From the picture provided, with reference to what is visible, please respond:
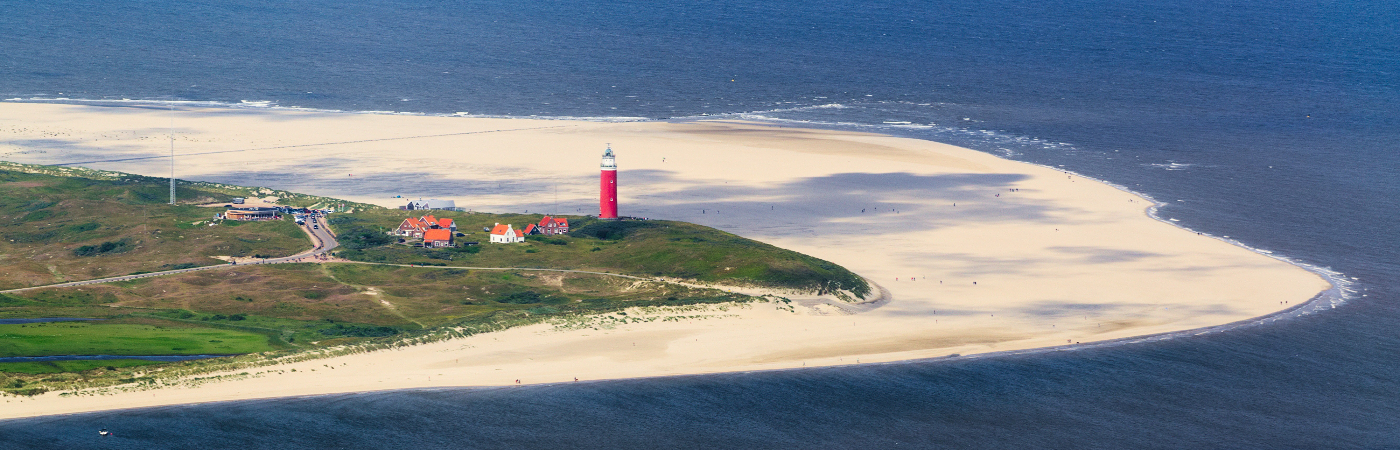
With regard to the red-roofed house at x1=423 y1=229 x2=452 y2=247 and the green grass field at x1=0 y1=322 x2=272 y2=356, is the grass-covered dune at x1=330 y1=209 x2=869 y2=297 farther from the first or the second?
the green grass field at x1=0 y1=322 x2=272 y2=356

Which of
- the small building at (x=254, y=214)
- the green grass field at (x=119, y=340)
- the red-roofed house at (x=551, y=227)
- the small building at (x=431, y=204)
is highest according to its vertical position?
the small building at (x=431, y=204)

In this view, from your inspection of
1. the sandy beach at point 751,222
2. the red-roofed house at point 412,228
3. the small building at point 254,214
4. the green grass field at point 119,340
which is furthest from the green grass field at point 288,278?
the sandy beach at point 751,222

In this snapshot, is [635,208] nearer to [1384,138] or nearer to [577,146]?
[577,146]

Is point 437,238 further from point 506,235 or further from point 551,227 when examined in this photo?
point 551,227

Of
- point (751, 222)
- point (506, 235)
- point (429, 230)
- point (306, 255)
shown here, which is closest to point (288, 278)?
point (306, 255)

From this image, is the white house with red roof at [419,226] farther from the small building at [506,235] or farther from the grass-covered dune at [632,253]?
the small building at [506,235]

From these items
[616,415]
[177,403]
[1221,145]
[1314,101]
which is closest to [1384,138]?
[1221,145]
